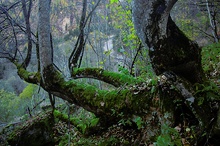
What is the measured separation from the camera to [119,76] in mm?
4961

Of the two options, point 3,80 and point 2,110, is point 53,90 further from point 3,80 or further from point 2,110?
point 3,80

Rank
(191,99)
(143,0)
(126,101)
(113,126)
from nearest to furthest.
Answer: (143,0)
(191,99)
(126,101)
(113,126)

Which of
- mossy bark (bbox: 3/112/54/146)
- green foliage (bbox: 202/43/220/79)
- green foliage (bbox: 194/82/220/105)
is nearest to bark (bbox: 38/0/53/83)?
mossy bark (bbox: 3/112/54/146)

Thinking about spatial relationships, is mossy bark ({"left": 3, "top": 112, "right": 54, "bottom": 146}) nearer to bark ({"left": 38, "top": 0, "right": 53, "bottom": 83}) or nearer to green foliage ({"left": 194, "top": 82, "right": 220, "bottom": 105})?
bark ({"left": 38, "top": 0, "right": 53, "bottom": 83})

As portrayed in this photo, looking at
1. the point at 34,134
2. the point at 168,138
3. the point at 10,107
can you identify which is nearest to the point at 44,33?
the point at 34,134

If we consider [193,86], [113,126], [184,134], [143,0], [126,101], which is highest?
[143,0]

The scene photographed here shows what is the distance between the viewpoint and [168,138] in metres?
2.18

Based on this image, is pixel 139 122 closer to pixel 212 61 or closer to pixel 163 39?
pixel 163 39

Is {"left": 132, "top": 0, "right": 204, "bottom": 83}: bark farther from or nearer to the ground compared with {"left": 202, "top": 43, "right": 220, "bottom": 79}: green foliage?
farther from the ground

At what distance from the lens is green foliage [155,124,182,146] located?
7.06ft

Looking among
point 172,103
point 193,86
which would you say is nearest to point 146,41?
point 193,86

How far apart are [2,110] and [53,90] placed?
55.9ft

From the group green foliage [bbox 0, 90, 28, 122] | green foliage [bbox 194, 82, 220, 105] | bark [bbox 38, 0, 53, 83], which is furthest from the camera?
green foliage [bbox 0, 90, 28, 122]

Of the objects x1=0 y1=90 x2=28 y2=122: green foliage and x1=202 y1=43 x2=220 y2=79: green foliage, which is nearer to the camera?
x1=202 y1=43 x2=220 y2=79: green foliage
